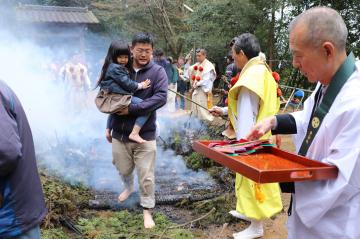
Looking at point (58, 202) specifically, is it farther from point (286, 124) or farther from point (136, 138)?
point (286, 124)

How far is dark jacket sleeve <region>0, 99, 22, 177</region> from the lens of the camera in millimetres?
1896

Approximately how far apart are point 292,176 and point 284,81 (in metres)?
14.6

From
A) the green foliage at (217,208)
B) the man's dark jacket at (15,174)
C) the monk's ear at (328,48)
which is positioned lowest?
the green foliage at (217,208)

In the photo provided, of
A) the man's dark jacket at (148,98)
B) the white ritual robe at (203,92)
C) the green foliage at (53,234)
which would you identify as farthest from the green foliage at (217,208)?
the white ritual robe at (203,92)

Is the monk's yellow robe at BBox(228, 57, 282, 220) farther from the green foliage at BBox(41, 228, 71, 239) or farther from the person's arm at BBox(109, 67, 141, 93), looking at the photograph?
the green foliage at BBox(41, 228, 71, 239)

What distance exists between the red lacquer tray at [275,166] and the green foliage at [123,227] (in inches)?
83.2

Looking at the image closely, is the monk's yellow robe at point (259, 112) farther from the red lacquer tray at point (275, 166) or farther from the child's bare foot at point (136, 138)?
the red lacquer tray at point (275, 166)

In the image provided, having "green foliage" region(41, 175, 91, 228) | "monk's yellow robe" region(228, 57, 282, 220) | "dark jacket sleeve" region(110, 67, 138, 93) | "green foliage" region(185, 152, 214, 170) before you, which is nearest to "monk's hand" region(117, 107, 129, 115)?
"dark jacket sleeve" region(110, 67, 138, 93)

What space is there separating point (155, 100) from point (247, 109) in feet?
3.28

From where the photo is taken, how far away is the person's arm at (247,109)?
3975 mm

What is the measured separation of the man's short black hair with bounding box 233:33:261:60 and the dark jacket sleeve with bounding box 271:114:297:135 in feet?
5.61

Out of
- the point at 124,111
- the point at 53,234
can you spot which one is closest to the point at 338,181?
the point at 124,111

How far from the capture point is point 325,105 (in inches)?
80.0

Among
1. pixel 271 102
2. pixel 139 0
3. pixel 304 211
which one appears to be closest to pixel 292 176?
pixel 304 211
